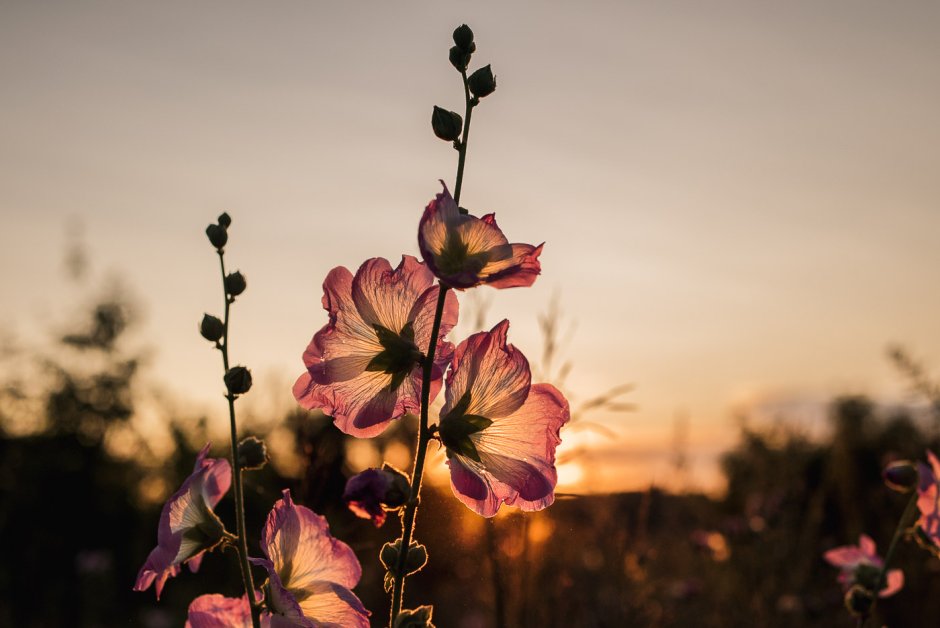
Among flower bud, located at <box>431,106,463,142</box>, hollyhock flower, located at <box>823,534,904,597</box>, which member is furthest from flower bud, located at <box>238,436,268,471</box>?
hollyhock flower, located at <box>823,534,904,597</box>

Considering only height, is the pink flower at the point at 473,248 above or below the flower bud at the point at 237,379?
above

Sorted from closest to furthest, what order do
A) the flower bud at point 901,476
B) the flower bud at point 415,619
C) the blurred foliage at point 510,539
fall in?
the flower bud at point 415,619, the flower bud at point 901,476, the blurred foliage at point 510,539

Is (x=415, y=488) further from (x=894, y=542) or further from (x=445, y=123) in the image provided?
(x=894, y=542)

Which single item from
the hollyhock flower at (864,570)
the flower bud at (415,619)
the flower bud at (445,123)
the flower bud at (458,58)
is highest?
the flower bud at (458,58)

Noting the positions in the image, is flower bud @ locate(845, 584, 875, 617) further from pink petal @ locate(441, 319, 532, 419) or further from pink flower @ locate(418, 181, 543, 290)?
pink flower @ locate(418, 181, 543, 290)

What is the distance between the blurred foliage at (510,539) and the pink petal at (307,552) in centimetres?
21

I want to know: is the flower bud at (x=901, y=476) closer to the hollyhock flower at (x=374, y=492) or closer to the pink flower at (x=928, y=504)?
the pink flower at (x=928, y=504)

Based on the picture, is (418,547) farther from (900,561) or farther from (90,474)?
(90,474)

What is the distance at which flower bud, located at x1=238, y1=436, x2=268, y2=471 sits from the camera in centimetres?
105

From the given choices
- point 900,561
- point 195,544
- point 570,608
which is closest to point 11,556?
point 570,608

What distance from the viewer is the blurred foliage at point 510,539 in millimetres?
2434

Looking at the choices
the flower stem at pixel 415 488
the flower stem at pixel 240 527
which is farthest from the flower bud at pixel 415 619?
the flower stem at pixel 240 527

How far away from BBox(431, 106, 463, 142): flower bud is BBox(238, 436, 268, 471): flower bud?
45cm

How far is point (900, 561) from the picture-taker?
4.77 meters
